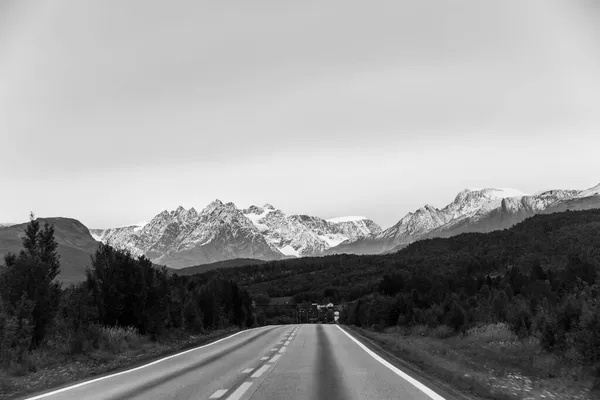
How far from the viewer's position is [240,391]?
11.1 metres

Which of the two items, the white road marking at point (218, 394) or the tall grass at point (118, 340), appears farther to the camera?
the tall grass at point (118, 340)

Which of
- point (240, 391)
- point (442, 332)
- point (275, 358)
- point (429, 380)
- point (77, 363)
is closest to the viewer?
point (240, 391)

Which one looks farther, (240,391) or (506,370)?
(506,370)

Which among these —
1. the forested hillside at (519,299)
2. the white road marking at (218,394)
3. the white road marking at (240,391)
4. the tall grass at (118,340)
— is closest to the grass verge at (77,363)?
the tall grass at (118,340)

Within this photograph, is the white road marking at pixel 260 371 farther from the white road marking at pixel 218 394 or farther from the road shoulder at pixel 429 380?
the road shoulder at pixel 429 380

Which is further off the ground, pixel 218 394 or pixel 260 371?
pixel 218 394

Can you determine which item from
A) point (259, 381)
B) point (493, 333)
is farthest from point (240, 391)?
point (493, 333)

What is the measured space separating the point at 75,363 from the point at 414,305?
1326 inches

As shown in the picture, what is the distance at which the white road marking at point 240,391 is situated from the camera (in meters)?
10.4

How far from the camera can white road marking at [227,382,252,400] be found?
10.4 meters

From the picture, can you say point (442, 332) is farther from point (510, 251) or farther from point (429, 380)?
point (510, 251)

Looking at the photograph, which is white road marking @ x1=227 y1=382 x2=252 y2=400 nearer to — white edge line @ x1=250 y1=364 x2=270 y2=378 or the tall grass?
white edge line @ x1=250 y1=364 x2=270 y2=378

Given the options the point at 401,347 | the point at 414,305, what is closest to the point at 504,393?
the point at 401,347

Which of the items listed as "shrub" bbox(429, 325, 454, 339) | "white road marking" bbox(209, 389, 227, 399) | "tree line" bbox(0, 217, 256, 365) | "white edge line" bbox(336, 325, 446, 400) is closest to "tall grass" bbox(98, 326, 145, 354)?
"tree line" bbox(0, 217, 256, 365)
